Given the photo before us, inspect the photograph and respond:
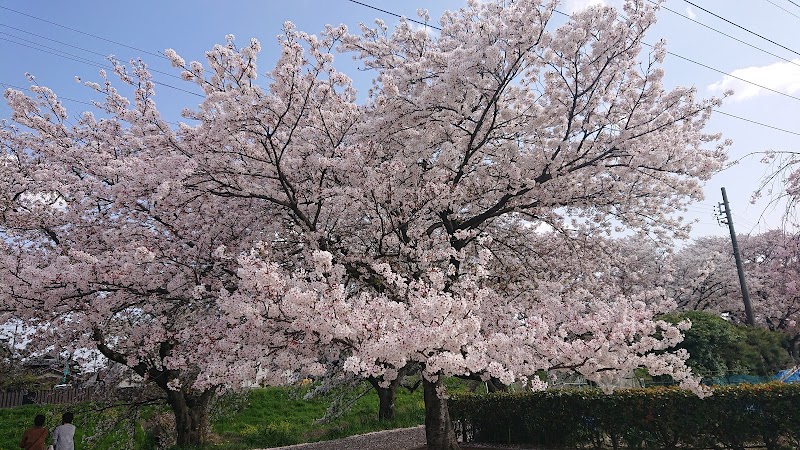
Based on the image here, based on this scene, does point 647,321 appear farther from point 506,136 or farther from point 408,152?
point 408,152

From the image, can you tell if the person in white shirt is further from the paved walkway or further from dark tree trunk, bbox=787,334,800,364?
dark tree trunk, bbox=787,334,800,364

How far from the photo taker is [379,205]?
26.9ft

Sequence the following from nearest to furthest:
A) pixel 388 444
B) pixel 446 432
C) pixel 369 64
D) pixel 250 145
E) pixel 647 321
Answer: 1. pixel 647 321
2. pixel 250 145
3. pixel 446 432
4. pixel 369 64
5. pixel 388 444

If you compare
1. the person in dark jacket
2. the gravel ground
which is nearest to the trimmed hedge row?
the gravel ground

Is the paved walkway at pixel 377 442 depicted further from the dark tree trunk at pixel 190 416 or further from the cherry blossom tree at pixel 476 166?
the cherry blossom tree at pixel 476 166

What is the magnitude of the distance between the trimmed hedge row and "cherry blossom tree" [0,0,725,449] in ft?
3.30

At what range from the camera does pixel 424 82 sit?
8.48 metres

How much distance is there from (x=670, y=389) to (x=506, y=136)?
4924 mm

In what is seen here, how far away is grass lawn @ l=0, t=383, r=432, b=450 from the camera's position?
39.4 ft

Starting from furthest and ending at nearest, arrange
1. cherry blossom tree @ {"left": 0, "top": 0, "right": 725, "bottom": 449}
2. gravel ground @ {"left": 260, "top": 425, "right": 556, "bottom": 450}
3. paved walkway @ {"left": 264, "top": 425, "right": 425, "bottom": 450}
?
1. paved walkway @ {"left": 264, "top": 425, "right": 425, "bottom": 450}
2. gravel ground @ {"left": 260, "top": 425, "right": 556, "bottom": 450}
3. cherry blossom tree @ {"left": 0, "top": 0, "right": 725, "bottom": 449}

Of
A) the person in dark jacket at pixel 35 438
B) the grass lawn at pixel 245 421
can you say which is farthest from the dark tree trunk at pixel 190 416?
the person in dark jacket at pixel 35 438

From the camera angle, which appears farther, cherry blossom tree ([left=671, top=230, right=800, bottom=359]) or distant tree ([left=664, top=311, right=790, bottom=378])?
cherry blossom tree ([left=671, top=230, right=800, bottom=359])

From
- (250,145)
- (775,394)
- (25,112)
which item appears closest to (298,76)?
(250,145)

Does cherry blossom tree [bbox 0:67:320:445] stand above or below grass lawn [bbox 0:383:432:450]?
above
